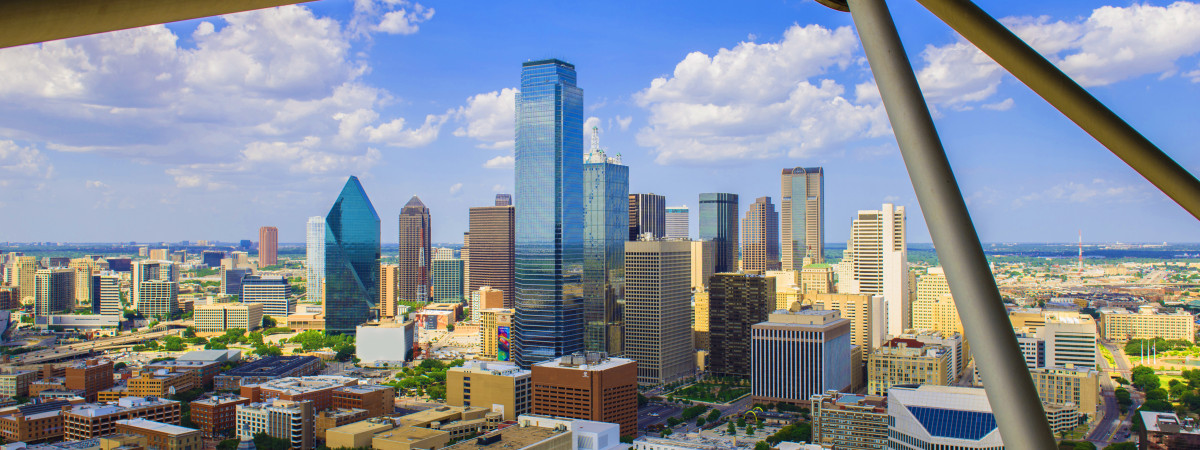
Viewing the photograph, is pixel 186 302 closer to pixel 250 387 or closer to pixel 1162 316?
pixel 250 387

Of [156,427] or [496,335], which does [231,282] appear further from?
[156,427]

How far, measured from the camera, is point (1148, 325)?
12820mm

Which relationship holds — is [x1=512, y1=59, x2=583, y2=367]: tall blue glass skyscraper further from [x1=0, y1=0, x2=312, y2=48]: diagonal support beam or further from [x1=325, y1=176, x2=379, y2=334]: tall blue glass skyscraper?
[x1=0, y1=0, x2=312, y2=48]: diagonal support beam

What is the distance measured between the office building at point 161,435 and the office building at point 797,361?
7.87m

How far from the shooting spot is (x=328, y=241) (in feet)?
72.7

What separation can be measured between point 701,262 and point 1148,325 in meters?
13.5

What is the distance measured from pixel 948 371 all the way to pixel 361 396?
8.83 m

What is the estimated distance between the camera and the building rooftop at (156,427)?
8.29 metres

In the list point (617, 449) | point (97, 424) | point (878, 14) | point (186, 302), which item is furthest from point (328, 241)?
point (878, 14)

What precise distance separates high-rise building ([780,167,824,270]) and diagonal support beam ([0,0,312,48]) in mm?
33985

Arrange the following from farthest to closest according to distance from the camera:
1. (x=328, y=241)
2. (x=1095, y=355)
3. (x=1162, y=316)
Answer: (x=328, y=241)
(x=1162, y=316)
(x=1095, y=355)

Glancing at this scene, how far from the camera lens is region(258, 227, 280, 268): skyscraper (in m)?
38.1

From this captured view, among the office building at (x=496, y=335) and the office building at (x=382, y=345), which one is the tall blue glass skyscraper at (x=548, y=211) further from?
the office building at (x=382, y=345)

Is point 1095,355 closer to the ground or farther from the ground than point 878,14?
closer to the ground
